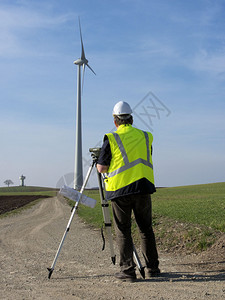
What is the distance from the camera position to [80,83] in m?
43.6

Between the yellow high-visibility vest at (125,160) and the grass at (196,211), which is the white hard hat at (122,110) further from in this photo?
the grass at (196,211)

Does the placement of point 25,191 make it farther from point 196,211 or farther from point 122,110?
point 122,110

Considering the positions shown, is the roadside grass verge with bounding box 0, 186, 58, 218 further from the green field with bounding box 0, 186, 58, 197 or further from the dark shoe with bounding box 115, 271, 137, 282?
the dark shoe with bounding box 115, 271, 137, 282

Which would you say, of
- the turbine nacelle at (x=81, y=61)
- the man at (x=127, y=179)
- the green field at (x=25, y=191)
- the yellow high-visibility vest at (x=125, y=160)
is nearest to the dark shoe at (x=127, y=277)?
the man at (x=127, y=179)

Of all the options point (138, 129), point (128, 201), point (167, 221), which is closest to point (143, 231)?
point (128, 201)

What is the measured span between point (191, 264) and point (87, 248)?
9.66ft

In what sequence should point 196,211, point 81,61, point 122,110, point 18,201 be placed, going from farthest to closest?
point 81,61 < point 18,201 < point 196,211 < point 122,110

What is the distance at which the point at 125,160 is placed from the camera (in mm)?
5512

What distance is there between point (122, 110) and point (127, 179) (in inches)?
42.0

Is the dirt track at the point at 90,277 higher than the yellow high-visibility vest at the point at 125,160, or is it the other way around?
the yellow high-visibility vest at the point at 125,160

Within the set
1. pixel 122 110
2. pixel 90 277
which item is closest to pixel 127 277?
pixel 90 277

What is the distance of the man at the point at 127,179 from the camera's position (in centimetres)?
548

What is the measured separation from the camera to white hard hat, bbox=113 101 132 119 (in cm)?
575

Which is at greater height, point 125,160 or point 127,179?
point 125,160
